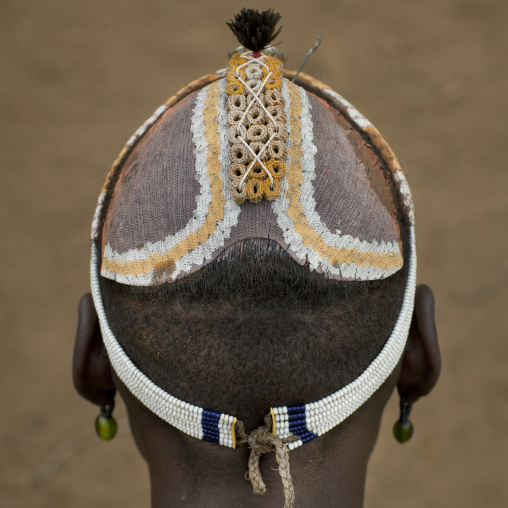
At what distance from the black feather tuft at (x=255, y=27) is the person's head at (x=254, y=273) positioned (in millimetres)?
37

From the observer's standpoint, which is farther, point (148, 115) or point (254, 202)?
point (148, 115)

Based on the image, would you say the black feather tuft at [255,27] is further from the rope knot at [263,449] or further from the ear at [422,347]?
the rope knot at [263,449]

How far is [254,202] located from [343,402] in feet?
1.86

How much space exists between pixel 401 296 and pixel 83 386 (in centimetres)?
100

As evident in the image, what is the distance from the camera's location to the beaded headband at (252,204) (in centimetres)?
152

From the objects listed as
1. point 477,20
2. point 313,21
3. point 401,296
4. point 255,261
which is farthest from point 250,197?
point 477,20

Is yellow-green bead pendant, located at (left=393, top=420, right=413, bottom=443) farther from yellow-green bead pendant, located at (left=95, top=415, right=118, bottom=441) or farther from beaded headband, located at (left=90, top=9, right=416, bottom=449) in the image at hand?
yellow-green bead pendant, located at (left=95, top=415, right=118, bottom=441)

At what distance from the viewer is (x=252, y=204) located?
1.51m

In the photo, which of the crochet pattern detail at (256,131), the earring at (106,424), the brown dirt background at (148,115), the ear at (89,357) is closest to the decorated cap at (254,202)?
the crochet pattern detail at (256,131)

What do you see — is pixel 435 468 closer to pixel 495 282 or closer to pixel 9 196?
pixel 495 282

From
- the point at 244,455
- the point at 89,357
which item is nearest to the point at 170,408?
the point at 244,455

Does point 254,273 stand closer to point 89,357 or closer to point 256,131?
point 256,131

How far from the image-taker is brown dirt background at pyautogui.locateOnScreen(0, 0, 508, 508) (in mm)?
4422

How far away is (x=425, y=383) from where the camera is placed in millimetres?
2031
